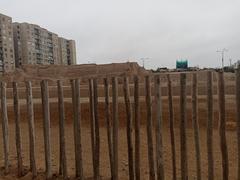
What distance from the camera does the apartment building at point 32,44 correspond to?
8331 cm

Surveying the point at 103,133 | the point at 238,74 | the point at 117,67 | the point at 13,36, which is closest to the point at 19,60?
the point at 13,36

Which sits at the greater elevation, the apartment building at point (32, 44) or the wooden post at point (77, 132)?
the apartment building at point (32, 44)

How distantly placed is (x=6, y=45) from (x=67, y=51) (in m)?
33.1

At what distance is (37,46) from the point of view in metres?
A: 87.6

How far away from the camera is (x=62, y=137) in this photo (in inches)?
215

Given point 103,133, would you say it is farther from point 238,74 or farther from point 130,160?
point 238,74

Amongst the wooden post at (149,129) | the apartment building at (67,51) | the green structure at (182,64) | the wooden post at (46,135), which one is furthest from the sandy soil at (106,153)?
the apartment building at (67,51)

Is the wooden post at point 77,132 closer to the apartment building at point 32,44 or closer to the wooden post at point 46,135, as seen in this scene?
the wooden post at point 46,135

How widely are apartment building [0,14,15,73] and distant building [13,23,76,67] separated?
533cm

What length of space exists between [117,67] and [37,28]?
45125mm

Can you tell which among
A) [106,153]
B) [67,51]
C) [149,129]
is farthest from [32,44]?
[149,129]

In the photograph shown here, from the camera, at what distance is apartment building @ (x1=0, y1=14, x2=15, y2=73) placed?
71688mm

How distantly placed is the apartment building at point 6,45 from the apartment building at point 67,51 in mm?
24945

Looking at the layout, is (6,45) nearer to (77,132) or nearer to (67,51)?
(67,51)
